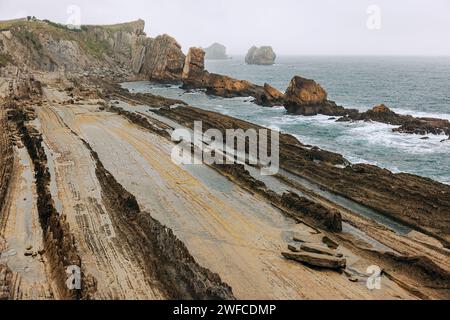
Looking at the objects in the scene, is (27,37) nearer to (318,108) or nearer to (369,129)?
(318,108)

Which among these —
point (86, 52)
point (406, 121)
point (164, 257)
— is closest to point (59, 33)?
point (86, 52)

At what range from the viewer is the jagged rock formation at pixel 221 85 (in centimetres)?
6325

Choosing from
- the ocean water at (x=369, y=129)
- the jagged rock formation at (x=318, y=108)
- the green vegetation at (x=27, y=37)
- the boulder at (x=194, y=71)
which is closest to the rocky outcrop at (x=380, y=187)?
the ocean water at (x=369, y=129)

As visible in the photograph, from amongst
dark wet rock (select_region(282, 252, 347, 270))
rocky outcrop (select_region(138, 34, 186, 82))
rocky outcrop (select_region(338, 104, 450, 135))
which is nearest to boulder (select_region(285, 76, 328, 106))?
rocky outcrop (select_region(338, 104, 450, 135))

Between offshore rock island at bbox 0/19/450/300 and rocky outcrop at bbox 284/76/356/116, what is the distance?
16.7 metres

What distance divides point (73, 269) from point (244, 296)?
6.85m

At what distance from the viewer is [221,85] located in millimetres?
74625

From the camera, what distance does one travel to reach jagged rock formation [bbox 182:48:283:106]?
6325cm

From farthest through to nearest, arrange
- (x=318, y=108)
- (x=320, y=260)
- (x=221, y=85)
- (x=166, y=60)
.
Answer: (x=166, y=60)
(x=221, y=85)
(x=318, y=108)
(x=320, y=260)

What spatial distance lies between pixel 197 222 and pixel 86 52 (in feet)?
344

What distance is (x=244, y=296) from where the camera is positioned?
14.8 meters

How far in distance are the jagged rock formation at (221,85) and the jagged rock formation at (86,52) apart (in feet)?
34.4

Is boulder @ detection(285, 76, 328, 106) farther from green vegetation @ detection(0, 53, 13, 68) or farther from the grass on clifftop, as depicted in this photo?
the grass on clifftop
